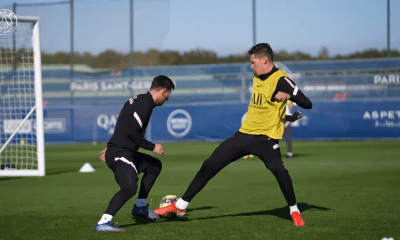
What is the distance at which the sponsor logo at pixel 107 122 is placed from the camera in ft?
94.2

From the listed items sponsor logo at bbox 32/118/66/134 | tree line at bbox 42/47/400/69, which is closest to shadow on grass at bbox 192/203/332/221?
sponsor logo at bbox 32/118/66/134

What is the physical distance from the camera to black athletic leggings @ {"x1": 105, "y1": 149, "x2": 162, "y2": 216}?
719 centimetres

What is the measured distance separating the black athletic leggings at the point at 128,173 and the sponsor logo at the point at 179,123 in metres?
19.8

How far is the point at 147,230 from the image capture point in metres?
7.49

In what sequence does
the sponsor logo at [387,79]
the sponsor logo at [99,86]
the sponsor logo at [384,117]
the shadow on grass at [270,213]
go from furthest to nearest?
the sponsor logo at [99,86] → the sponsor logo at [387,79] → the sponsor logo at [384,117] → the shadow on grass at [270,213]

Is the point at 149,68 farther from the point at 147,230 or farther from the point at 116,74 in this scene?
the point at 147,230

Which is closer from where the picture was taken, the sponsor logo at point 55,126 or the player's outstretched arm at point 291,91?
the player's outstretched arm at point 291,91

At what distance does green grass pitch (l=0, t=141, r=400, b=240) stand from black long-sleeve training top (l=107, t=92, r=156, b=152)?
3.24 feet

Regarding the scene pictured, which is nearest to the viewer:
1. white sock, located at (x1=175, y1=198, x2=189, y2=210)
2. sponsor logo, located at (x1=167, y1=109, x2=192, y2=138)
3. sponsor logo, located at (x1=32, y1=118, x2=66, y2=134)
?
white sock, located at (x1=175, y1=198, x2=189, y2=210)

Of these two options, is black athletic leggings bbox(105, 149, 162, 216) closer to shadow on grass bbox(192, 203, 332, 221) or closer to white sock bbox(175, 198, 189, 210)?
white sock bbox(175, 198, 189, 210)

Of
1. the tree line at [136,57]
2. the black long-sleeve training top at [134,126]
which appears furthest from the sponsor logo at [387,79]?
the black long-sleeve training top at [134,126]

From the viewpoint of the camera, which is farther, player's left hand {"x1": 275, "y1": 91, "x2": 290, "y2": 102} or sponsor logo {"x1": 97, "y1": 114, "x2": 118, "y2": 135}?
sponsor logo {"x1": 97, "y1": 114, "x2": 118, "y2": 135}

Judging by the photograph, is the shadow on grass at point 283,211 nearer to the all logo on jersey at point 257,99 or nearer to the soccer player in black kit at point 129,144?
the soccer player in black kit at point 129,144

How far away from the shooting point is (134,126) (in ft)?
24.1
